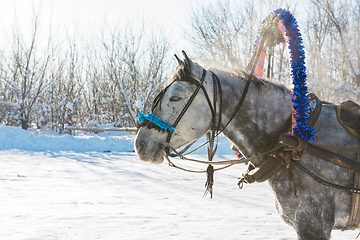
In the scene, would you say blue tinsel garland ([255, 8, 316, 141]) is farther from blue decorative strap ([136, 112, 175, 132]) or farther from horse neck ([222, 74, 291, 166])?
blue decorative strap ([136, 112, 175, 132])

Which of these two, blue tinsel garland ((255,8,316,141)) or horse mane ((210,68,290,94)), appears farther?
horse mane ((210,68,290,94))

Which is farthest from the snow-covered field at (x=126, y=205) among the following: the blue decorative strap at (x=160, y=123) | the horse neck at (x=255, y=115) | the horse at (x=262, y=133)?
the blue decorative strap at (x=160, y=123)

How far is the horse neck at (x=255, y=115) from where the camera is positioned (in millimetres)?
2160

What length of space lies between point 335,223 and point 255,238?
164 centimetres

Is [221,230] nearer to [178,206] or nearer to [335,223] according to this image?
[178,206]

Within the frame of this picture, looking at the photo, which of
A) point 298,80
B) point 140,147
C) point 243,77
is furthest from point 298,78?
point 140,147

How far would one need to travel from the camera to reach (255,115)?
2.17 m

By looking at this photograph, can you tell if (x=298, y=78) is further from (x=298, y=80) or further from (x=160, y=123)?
(x=160, y=123)

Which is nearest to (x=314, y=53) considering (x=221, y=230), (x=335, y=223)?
(x=221, y=230)

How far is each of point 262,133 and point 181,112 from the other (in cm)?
63

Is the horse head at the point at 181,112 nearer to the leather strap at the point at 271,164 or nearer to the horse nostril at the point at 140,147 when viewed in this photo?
the horse nostril at the point at 140,147

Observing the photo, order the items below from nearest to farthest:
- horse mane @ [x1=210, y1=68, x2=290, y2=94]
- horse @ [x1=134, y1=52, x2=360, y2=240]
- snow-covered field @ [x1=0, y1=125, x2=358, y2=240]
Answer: horse @ [x1=134, y1=52, x2=360, y2=240]
horse mane @ [x1=210, y1=68, x2=290, y2=94]
snow-covered field @ [x1=0, y1=125, x2=358, y2=240]

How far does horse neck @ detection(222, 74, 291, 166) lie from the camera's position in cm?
216

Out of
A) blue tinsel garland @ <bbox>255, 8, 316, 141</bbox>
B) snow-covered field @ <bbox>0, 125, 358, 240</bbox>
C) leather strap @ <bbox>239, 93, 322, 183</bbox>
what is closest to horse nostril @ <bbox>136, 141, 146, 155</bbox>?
leather strap @ <bbox>239, 93, 322, 183</bbox>
